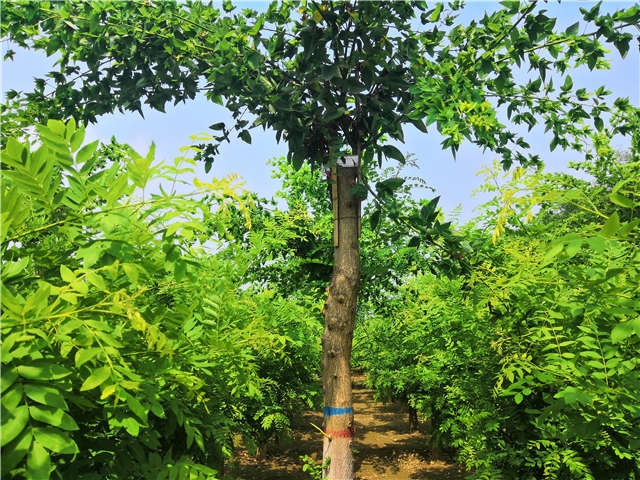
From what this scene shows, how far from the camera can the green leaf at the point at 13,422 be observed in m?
1.01

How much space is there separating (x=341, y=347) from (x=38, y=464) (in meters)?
2.90

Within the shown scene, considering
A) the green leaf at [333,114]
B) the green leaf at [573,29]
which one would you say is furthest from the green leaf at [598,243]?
the green leaf at [573,29]

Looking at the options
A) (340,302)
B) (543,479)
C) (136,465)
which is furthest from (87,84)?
(543,479)

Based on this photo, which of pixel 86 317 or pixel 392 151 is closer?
pixel 86 317

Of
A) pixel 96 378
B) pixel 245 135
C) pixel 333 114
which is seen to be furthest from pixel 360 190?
pixel 96 378

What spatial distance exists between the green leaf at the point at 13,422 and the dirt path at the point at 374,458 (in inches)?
195

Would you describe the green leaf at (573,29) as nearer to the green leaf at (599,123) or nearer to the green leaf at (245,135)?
the green leaf at (599,123)

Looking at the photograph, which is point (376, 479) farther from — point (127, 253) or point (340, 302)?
point (127, 253)

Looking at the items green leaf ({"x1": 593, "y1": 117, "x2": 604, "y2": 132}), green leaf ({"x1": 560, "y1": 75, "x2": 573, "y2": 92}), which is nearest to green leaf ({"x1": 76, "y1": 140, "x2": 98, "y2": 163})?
green leaf ({"x1": 560, "y1": 75, "x2": 573, "y2": 92})

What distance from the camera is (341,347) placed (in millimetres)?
3771

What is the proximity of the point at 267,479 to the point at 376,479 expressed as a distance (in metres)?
1.72

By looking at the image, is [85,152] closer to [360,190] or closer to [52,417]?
[52,417]

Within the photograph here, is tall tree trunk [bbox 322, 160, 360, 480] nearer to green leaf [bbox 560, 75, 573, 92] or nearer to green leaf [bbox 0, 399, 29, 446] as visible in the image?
green leaf [bbox 560, 75, 573, 92]

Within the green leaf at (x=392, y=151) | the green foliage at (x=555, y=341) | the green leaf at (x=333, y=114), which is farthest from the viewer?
the green leaf at (x=392, y=151)
